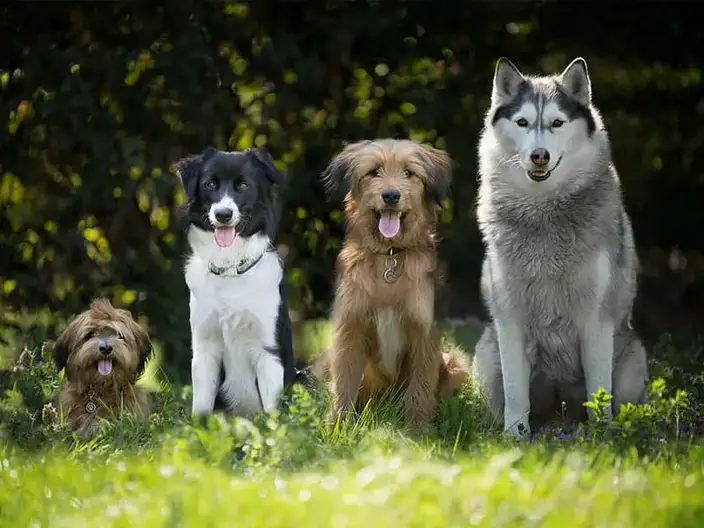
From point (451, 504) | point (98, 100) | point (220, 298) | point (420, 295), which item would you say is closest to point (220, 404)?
point (220, 298)

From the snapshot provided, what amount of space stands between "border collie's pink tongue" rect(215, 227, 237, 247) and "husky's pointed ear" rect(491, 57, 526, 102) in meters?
1.34

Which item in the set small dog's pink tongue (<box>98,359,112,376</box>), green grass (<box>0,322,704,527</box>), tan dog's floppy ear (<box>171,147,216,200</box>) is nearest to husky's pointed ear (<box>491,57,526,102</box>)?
tan dog's floppy ear (<box>171,147,216,200</box>)

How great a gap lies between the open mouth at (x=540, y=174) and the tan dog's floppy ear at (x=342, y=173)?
784 millimetres

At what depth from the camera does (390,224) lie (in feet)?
15.9

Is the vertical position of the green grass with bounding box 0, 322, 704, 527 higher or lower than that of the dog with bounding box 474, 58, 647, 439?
lower

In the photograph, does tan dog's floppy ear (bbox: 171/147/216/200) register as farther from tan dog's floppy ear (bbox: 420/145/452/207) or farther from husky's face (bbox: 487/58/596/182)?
husky's face (bbox: 487/58/596/182)

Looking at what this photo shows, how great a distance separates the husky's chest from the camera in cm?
493

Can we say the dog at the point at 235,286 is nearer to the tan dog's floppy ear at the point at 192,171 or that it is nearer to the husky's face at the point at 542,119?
the tan dog's floppy ear at the point at 192,171

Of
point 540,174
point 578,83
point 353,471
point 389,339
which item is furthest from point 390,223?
point 353,471

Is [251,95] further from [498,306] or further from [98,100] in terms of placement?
[498,306]

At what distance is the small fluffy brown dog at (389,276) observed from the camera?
4.88 m

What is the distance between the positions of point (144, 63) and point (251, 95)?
668 mm

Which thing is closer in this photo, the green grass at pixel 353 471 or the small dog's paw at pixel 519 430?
the green grass at pixel 353 471

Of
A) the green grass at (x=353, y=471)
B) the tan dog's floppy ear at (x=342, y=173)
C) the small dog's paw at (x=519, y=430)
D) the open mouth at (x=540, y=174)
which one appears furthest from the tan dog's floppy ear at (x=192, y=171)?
the small dog's paw at (x=519, y=430)
